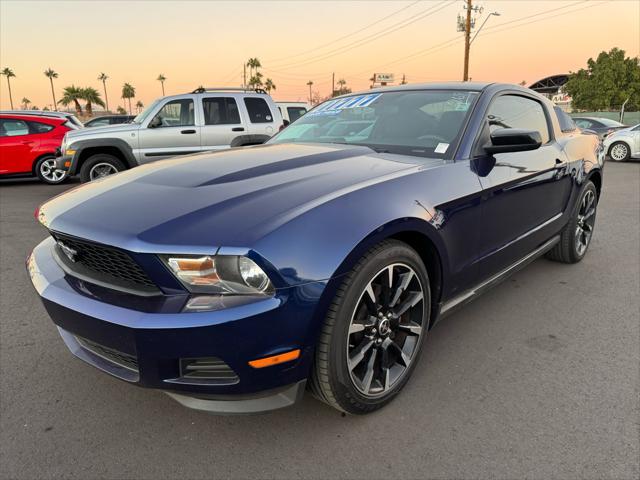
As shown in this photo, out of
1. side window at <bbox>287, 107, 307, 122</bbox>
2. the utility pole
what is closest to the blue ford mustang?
side window at <bbox>287, 107, 307, 122</bbox>

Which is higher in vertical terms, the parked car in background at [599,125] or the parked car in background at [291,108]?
the parked car in background at [291,108]

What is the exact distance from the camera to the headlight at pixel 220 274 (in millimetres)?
1671

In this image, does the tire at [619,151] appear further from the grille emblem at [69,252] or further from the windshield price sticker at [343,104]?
the grille emblem at [69,252]

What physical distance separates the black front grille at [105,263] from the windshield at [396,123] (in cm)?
160

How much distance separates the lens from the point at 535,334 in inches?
118

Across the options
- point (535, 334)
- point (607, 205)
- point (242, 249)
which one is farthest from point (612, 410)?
point (607, 205)

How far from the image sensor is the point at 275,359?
5.62ft

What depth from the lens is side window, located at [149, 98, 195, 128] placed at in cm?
833

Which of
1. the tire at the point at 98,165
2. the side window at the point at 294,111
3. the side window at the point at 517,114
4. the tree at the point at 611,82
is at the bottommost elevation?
the tire at the point at 98,165

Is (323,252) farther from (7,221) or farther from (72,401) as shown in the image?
(7,221)

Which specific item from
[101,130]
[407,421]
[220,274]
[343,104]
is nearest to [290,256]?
[220,274]

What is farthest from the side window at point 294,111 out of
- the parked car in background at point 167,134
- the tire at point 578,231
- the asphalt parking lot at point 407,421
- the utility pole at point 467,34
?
the utility pole at point 467,34

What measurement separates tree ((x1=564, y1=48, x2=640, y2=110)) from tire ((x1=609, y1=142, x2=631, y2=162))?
34.8 m

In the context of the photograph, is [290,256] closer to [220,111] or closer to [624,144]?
[220,111]
